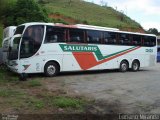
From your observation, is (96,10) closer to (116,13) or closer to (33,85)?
(116,13)

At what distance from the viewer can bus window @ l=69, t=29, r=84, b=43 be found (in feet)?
65.8

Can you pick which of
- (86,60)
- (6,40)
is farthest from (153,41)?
(6,40)

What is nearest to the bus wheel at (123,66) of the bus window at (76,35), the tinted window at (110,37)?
the tinted window at (110,37)

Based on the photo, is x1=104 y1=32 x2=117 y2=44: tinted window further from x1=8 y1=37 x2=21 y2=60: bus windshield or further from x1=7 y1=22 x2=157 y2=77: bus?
x1=8 y1=37 x2=21 y2=60: bus windshield

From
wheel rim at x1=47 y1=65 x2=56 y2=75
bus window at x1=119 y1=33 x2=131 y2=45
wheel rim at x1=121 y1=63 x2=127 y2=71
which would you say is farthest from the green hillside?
wheel rim at x1=47 y1=65 x2=56 y2=75

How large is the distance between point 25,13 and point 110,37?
357 inches

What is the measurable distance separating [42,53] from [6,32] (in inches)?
206

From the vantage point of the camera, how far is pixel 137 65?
2506 centimetres

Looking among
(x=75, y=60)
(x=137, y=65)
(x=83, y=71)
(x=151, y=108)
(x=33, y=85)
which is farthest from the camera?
(x=137, y=65)

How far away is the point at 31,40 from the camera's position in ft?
59.3

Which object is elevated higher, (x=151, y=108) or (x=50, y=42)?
(x=50, y=42)

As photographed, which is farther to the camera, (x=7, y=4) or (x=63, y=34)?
(x=7, y=4)

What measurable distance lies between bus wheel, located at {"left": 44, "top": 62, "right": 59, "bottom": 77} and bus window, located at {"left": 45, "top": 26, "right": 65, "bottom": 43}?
1259 millimetres

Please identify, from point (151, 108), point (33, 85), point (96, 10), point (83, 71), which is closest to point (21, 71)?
point (33, 85)
